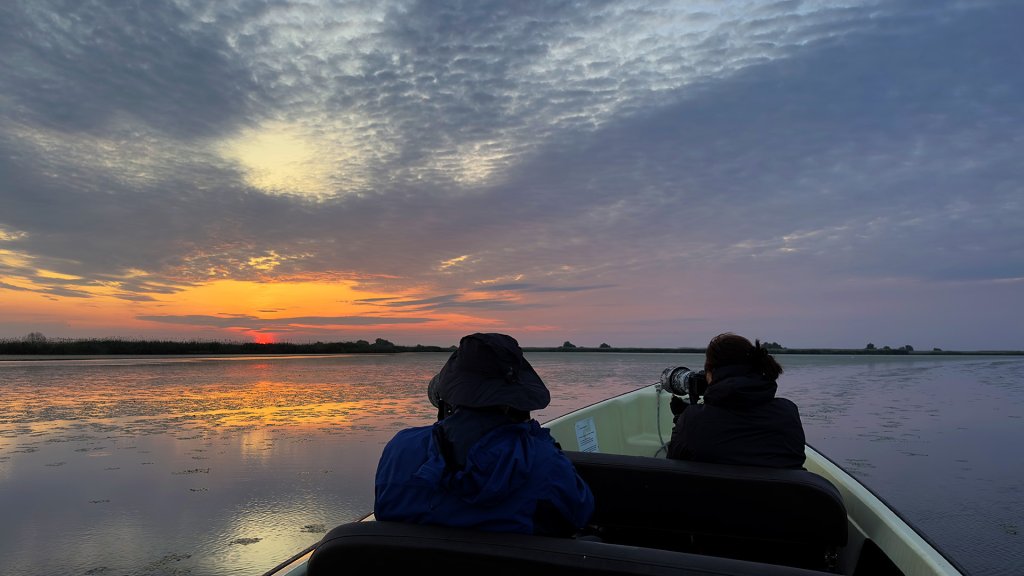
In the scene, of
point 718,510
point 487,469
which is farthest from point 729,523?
point 487,469

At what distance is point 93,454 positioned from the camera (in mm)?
6637

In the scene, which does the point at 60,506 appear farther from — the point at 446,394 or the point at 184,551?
the point at 446,394

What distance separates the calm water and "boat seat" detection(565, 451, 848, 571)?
2157mm

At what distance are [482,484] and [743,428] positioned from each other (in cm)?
147

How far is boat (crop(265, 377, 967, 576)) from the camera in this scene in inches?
55.2

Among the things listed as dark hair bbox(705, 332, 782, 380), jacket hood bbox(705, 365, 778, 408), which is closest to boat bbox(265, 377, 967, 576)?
jacket hood bbox(705, 365, 778, 408)

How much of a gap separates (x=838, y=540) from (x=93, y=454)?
7.20 m

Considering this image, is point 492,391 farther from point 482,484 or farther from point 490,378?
point 482,484

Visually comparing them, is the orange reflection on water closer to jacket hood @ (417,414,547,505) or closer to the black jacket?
the black jacket

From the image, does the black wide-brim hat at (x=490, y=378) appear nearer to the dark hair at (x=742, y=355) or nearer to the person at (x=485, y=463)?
the person at (x=485, y=463)

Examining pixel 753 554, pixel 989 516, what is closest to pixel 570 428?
pixel 753 554

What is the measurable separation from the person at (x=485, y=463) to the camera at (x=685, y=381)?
174cm

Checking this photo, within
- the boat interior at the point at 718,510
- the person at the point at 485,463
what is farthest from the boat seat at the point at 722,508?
the person at the point at 485,463

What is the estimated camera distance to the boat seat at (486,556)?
131cm
